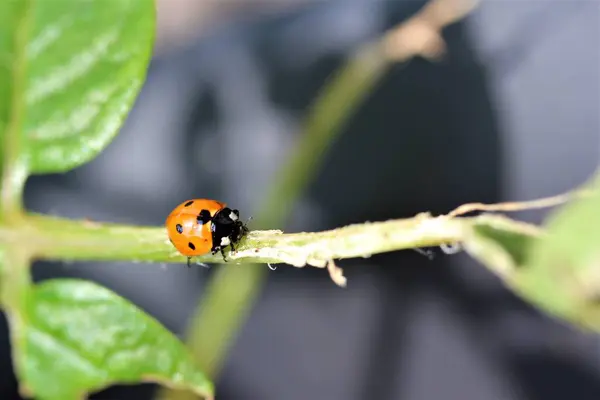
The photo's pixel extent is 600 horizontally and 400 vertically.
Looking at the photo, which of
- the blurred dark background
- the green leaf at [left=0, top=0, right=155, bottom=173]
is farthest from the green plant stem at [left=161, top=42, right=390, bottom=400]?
the green leaf at [left=0, top=0, right=155, bottom=173]

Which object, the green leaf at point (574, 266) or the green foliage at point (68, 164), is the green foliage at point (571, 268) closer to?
the green leaf at point (574, 266)

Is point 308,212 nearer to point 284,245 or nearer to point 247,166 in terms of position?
point 247,166

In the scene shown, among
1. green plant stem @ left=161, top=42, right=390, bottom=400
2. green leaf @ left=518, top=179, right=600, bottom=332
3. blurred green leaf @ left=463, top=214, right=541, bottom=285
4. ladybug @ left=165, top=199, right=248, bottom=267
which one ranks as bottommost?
green leaf @ left=518, top=179, right=600, bottom=332

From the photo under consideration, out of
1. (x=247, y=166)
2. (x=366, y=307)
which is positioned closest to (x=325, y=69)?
(x=247, y=166)

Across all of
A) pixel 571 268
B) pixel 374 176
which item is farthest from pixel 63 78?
pixel 374 176

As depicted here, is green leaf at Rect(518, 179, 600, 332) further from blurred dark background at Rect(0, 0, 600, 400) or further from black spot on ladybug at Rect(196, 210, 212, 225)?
blurred dark background at Rect(0, 0, 600, 400)

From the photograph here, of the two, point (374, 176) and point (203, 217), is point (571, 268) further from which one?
point (374, 176)

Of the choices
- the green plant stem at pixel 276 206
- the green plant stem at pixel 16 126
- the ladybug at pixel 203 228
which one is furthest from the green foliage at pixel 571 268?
the green plant stem at pixel 276 206

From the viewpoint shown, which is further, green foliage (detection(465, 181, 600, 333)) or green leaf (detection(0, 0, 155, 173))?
green leaf (detection(0, 0, 155, 173))
